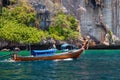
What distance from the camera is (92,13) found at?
69375mm

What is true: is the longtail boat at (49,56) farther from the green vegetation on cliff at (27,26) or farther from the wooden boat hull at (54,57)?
the green vegetation on cliff at (27,26)

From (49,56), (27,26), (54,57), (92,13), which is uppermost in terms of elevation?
(92,13)

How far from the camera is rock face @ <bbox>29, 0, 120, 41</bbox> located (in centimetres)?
6825

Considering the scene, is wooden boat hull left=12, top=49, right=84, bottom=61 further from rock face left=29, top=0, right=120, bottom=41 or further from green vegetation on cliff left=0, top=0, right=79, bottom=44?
rock face left=29, top=0, right=120, bottom=41

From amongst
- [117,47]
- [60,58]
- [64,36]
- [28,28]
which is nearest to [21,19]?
[28,28]

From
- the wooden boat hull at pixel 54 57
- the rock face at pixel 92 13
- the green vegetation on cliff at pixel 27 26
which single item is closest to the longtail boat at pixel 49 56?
the wooden boat hull at pixel 54 57

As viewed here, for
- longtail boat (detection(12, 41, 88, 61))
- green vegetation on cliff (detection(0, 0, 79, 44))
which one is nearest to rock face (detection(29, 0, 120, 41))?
green vegetation on cliff (detection(0, 0, 79, 44))

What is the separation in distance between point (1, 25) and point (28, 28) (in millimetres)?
4354

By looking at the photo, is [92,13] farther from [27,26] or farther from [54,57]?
[54,57]

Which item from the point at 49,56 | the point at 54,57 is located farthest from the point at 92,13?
the point at 49,56

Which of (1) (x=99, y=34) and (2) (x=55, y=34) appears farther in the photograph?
(1) (x=99, y=34)

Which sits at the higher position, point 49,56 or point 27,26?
point 27,26

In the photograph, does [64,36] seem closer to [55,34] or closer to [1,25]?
[55,34]

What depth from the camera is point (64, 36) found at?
63.8 m
